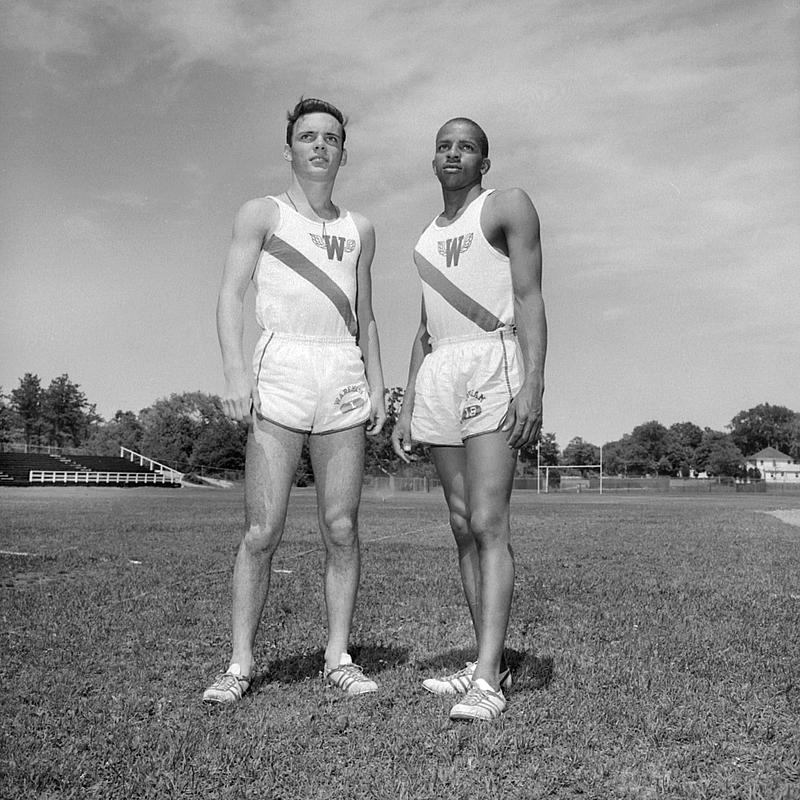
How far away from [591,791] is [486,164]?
2510 millimetres

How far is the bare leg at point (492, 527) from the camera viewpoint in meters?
3.65

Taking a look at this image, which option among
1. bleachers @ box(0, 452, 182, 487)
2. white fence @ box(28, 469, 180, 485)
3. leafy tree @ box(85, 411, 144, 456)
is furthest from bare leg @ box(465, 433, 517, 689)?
leafy tree @ box(85, 411, 144, 456)

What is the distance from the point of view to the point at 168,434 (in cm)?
8856

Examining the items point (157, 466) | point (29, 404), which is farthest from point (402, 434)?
point (29, 404)

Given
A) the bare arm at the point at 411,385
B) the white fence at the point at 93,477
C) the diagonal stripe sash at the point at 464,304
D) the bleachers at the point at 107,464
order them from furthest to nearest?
the bleachers at the point at 107,464 → the white fence at the point at 93,477 → the bare arm at the point at 411,385 → the diagonal stripe sash at the point at 464,304

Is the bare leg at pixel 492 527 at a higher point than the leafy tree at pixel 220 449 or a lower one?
lower

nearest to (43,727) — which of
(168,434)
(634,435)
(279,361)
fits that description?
(279,361)

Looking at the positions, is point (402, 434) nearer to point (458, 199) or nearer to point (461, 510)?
point (461, 510)

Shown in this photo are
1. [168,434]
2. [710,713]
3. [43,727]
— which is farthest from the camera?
[168,434]

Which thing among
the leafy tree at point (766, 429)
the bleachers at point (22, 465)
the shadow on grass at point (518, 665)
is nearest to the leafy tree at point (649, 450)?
the leafy tree at point (766, 429)

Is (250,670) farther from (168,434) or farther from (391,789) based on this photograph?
(168,434)

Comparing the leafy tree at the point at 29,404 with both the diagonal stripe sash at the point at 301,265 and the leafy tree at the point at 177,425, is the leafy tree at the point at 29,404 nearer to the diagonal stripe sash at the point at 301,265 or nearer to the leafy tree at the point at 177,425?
the leafy tree at the point at 177,425

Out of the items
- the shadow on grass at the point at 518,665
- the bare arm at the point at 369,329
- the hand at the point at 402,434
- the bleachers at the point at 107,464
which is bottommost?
the shadow on grass at the point at 518,665

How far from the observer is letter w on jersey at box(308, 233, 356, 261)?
390 centimetres
